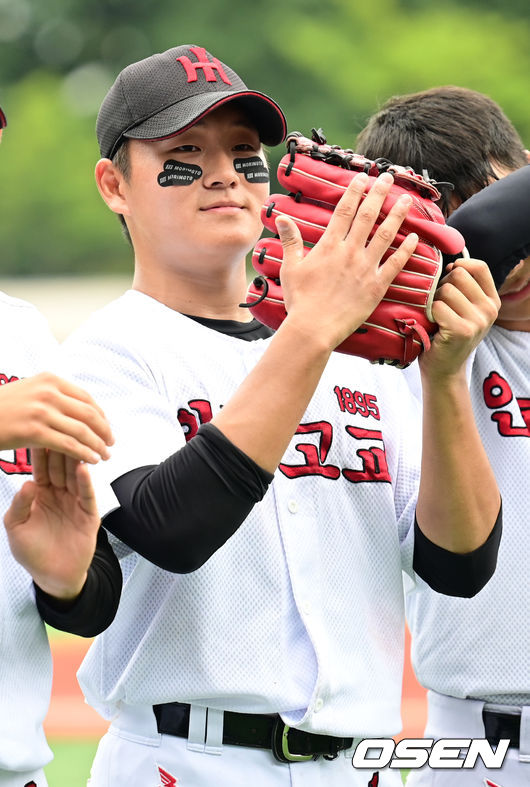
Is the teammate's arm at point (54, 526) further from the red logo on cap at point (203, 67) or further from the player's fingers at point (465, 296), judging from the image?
the red logo on cap at point (203, 67)

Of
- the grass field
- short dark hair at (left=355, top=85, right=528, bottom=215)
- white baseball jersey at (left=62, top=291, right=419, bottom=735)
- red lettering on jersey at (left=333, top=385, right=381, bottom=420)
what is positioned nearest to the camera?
white baseball jersey at (left=62, top=291, right=419, bottom=735)

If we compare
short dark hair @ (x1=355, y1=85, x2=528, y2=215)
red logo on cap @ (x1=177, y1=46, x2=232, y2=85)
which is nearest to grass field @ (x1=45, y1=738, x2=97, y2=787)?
short dark hair @ (x1=355, y1=85, x2=528, y2=215)

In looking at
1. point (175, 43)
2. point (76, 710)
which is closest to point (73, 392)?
point (76, 710)

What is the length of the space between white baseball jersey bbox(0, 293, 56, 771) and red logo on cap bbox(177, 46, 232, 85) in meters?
0.64

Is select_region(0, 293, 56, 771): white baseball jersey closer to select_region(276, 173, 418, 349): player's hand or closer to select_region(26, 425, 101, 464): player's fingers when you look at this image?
select_region(26, 425, 101, 464): player's fingers

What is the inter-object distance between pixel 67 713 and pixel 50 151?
1166cm

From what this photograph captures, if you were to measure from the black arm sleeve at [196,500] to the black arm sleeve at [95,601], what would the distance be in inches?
4.2

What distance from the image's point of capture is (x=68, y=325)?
14.7 m

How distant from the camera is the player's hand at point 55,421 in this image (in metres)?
1.42

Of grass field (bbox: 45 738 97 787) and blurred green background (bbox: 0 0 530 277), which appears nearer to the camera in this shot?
grass field (bbox: 45 738 97 787)

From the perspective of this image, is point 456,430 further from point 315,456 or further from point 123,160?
point 123,160

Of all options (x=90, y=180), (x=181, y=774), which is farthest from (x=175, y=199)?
(x=90, y=180)

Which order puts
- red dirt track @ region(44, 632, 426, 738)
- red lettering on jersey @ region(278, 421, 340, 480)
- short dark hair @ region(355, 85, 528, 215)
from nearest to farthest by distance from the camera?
red lettering on jersey @ region(278, 421, 340, 480)
short dark hair @ region(355, 85, 528, 215)
red dirt track @ region(44, 632, 426, 738)

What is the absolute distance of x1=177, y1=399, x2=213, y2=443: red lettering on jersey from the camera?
1.84 meters
